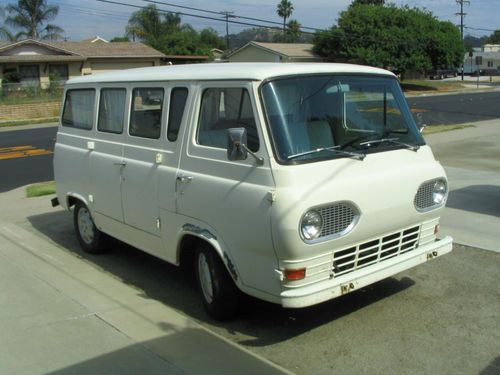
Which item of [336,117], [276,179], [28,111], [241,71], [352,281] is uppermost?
[241,71]

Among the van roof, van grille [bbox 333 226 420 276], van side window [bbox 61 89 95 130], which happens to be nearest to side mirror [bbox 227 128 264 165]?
the van roof

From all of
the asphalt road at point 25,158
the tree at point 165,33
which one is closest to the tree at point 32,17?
the tree at point 165,33

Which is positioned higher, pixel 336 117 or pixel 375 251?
pixel 336 117

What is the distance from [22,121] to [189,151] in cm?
2925

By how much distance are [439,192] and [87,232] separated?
4059 millimetres

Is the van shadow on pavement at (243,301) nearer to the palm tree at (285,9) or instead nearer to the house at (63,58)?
the house at (63,58)

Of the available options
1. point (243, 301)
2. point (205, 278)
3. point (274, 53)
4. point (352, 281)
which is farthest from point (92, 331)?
point (274, 53)

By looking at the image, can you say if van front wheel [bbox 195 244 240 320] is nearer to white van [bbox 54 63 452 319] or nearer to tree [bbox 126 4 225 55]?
white van [bbox 54 63 452 319]

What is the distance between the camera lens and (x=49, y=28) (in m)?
61.9

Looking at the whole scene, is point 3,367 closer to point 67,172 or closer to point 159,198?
point 159,198

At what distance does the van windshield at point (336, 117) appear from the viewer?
4332 mm

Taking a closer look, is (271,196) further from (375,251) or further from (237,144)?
(375,251)

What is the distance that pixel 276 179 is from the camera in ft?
13.4

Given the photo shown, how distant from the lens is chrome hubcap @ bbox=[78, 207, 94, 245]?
22.6ft
